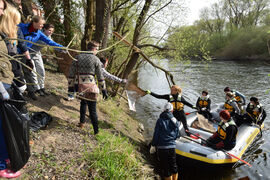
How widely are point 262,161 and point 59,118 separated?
5969 millimetres

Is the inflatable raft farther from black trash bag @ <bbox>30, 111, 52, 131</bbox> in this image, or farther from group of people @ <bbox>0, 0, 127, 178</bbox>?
black trash bag @ <bbox>30, 111, 52, 131</bbox>

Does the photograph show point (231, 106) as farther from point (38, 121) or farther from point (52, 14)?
point (52, 14)

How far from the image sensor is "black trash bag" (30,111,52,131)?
3.33 metres

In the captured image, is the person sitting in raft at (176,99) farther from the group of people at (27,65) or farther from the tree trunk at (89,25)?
the tree trunk at (89,25)

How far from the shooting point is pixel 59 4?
7309mm

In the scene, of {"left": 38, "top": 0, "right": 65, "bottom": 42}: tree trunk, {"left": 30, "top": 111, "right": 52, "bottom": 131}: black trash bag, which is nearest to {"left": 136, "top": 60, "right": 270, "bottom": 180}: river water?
{"left": 30, "top": 111, "right": 52, "bottom": 131}: black trash bag

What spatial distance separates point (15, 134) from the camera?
2.09m

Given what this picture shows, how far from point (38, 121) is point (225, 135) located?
4360mm

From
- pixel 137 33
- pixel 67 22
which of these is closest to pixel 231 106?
pixel 137 33

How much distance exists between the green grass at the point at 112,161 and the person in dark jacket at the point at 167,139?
0.63m

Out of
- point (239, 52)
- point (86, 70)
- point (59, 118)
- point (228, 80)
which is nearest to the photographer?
point (86, 70)

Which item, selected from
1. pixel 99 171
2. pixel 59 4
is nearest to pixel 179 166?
pixel 99 171

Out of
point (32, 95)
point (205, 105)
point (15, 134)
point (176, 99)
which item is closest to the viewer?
point (15, 134)

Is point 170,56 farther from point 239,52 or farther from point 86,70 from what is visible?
point 239,52
